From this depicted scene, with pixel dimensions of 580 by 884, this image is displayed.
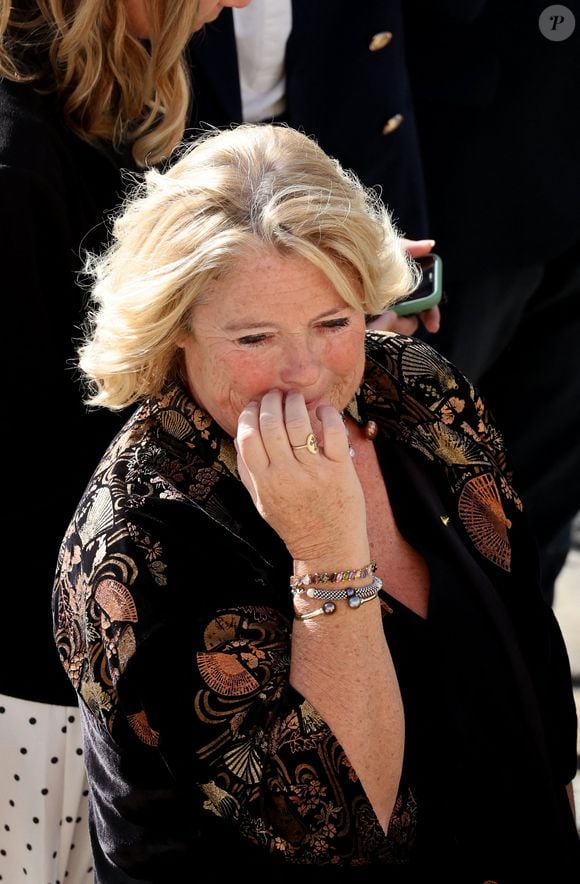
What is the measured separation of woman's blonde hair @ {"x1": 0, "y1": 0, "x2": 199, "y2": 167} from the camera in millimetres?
1864

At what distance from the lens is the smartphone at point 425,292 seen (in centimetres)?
231

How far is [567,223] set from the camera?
3322 mm

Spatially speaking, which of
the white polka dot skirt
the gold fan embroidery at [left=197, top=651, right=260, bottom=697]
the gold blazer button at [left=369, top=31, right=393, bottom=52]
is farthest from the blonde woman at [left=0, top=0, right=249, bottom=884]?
the gold blazer button at [left=369, top=31, right=393, bottom=52]

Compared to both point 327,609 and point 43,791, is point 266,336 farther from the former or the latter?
point 43,791

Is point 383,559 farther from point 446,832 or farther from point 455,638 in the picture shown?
point 446,832

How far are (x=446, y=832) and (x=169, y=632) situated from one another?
50 cm

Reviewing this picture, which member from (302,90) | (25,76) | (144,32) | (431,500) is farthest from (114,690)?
(302,90)

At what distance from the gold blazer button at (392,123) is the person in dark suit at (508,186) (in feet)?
1.00

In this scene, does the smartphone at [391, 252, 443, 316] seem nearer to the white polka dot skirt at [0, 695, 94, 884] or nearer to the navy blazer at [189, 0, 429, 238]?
the navy blazer at [189, 0, 429, 238]

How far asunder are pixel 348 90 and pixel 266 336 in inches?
61.8

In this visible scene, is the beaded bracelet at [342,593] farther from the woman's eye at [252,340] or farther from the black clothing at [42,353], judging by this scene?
the black clothing at [42,353]

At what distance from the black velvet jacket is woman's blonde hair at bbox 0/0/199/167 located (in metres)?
0.57

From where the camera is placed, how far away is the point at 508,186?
10.8ft

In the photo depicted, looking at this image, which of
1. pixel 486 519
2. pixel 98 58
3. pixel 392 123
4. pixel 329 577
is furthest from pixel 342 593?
pixel 392 123
